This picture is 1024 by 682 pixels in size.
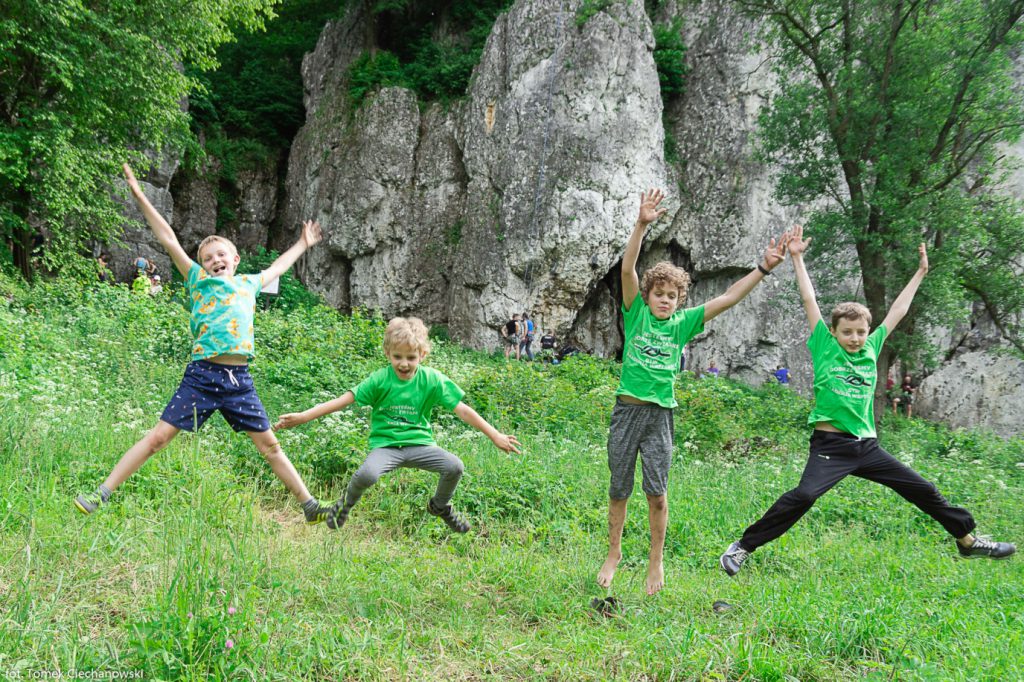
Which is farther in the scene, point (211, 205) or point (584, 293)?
point (211, 205)

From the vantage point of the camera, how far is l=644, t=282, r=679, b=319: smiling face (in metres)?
4.05

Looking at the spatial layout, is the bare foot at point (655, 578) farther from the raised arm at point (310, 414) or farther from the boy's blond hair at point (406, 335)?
the raised arm at point (310, 414)

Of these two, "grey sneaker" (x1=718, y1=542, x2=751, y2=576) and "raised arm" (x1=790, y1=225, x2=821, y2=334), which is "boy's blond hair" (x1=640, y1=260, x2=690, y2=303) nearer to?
"raised arm" (x1=790, y1=225, x2=821, y2=334)

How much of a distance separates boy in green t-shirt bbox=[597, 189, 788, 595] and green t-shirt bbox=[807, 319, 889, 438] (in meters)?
0.95

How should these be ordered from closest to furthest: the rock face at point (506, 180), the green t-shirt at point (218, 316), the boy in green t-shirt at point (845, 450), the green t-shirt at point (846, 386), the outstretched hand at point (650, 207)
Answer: the outstretched hand at point (650, 207) < the green t-shirt at point (218, 316) < the boy in green t-shirt at point (845, 450) < the green t-shirt at point (846, 386) < the rock face at point (506, 180)

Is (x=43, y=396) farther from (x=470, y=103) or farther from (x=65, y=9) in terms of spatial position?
(x=470, y=103)

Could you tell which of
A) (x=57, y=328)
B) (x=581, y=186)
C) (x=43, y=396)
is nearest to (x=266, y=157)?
(x=581, y=186)

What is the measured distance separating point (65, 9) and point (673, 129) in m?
19.1

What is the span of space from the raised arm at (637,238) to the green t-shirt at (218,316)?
2393 millimetres

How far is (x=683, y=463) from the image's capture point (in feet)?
26.1

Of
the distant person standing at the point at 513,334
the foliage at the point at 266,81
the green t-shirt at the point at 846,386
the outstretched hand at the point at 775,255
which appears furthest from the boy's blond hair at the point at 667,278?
the foliage at the point at 266,81

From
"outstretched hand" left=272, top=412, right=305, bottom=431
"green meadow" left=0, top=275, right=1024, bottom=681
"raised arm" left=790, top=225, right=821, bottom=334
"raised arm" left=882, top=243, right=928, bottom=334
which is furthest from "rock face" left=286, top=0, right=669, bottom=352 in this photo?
"outstretched hand" left=272, top=412, right=305, bottom=431

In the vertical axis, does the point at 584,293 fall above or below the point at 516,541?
above

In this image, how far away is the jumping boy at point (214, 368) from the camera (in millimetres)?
3986
